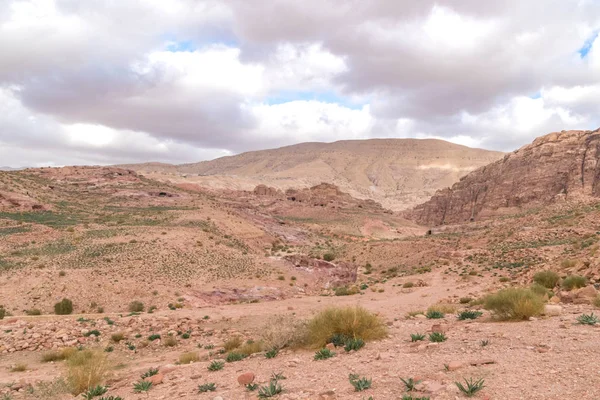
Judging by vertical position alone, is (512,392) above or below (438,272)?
above

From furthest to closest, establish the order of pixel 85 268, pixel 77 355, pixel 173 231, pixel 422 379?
pixel 173 231 < pixel 85 268 < pixel 77 355 < pixel 422 379

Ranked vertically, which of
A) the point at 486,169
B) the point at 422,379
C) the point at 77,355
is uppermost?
the point at 486,169

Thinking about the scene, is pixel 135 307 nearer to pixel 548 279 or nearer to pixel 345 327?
pixel 345 327

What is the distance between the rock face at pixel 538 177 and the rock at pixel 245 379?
5986cm

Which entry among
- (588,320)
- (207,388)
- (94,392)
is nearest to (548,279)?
(588,320)

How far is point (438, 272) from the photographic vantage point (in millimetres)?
29078

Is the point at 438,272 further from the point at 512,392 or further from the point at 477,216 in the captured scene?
the point at 477,216

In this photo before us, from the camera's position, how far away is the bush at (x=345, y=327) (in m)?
9.30

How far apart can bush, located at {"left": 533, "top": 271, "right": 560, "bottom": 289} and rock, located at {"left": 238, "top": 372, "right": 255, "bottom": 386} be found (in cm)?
1408

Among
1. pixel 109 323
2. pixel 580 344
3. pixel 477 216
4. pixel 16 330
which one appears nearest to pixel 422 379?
pixel 580 344

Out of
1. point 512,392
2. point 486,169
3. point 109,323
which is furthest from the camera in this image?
point 486,169

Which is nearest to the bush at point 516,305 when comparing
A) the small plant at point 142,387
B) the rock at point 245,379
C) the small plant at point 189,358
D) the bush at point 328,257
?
the rock at point 245,379

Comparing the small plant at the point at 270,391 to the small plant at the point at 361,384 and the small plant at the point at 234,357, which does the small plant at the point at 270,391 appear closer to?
the small plant at the point at 361,384

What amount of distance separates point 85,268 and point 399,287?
867 inches
